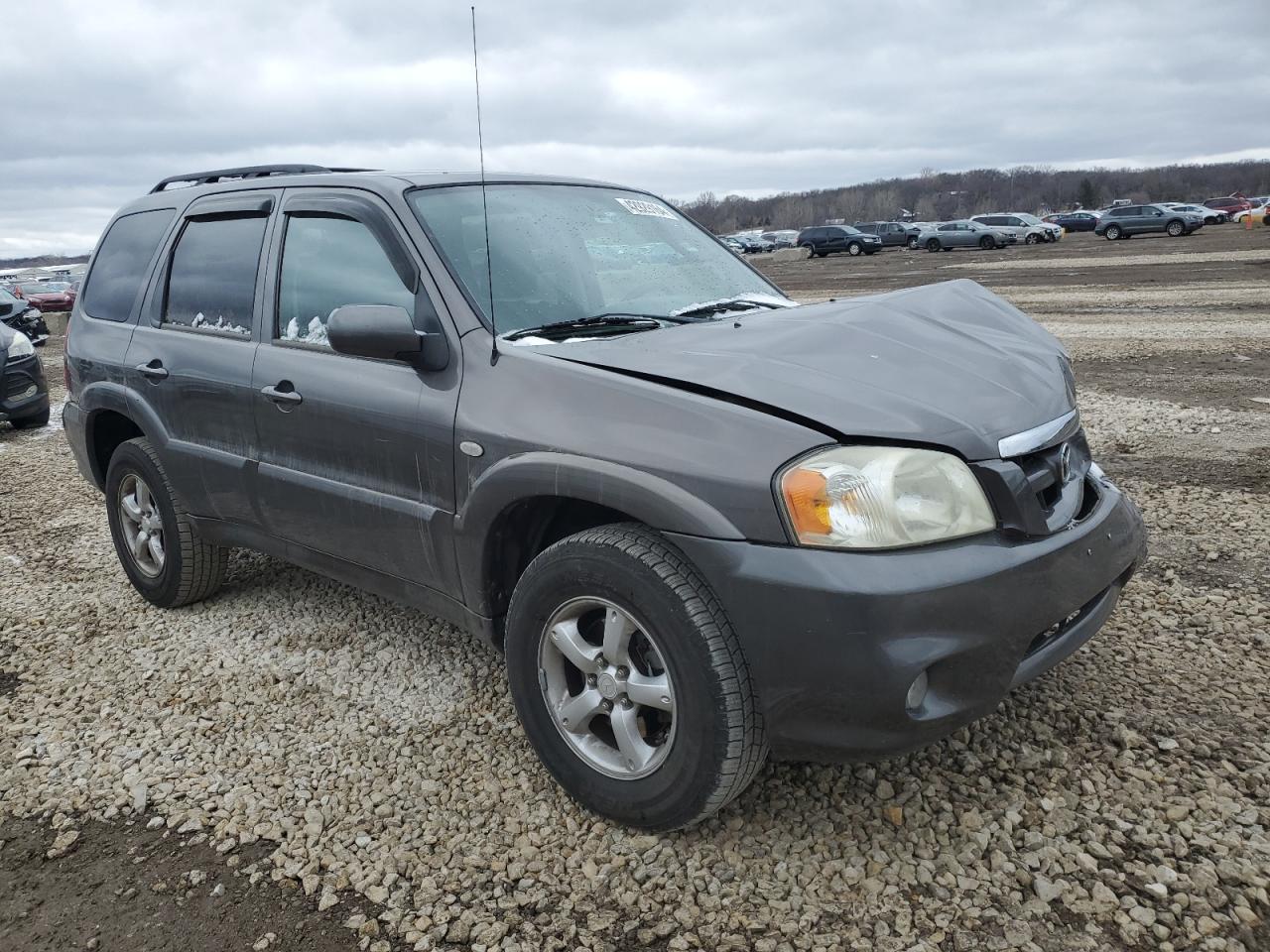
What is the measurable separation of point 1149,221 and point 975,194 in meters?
100.0

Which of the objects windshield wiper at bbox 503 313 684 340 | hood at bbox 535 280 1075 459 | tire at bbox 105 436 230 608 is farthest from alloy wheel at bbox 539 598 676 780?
tire at bbox 105 436 230 608

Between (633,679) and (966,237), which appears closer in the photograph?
(633,679)

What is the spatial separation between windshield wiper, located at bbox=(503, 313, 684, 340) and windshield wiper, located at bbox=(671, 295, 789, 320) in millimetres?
124

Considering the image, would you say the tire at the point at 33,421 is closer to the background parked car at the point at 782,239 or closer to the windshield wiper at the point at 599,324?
the windshield wiper at the point at 599,324

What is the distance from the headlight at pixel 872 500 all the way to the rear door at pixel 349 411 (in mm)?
1164

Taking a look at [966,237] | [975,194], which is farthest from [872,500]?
[975,194]

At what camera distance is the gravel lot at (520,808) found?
2.37m

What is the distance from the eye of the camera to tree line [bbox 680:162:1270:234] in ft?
377

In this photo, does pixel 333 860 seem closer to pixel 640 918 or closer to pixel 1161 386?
pixel 640 918

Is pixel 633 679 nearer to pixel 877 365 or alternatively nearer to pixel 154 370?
pixel 877 365

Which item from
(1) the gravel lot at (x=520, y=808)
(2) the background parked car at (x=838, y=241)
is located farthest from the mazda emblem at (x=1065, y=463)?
(2) the background parked car at (x=838, y=241)

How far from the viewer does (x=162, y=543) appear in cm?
444

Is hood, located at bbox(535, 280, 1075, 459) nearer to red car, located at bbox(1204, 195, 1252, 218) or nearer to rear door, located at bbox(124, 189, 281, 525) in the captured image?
rear door, located at bbox(124, 189, 281, 525)

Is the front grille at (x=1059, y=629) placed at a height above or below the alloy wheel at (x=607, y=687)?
above
